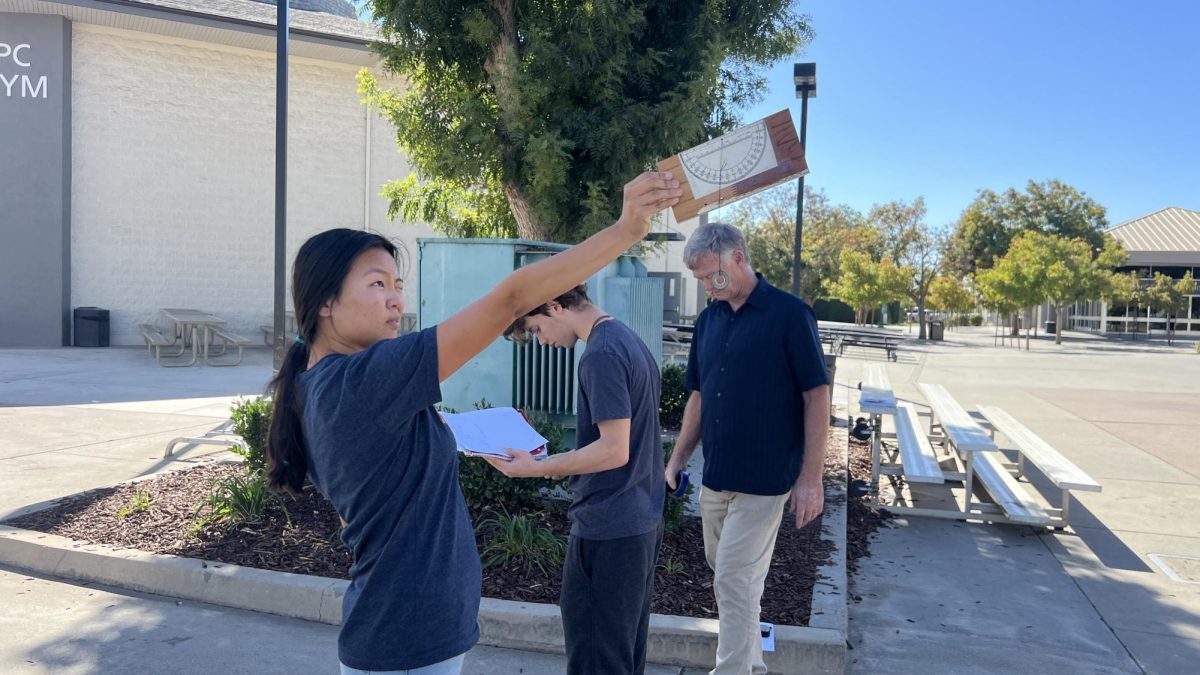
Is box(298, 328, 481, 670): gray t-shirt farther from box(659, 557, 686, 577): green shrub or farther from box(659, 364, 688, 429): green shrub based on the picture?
box(659, 364, 688, 429): green shrub

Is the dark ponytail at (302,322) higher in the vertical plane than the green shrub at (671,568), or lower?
higher

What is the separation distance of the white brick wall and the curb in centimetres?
1611

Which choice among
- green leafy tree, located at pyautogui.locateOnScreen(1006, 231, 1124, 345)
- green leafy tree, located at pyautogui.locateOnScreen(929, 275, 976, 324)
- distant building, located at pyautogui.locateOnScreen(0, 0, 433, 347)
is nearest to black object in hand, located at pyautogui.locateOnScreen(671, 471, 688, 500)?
distant building, located at pyautogui.locateOnScreen(0, 0, 433, 347)

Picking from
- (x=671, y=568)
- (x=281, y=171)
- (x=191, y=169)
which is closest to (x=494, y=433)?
(x=671, y=568)

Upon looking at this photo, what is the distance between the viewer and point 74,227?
19172mm

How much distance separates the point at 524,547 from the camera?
4.71 meters

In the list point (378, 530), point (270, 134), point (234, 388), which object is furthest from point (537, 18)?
point (270, 134)

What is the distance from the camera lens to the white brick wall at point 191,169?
63.4 feet

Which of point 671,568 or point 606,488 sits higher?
point 606,488

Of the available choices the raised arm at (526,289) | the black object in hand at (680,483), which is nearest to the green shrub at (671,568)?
the black object in hand at (680,483)

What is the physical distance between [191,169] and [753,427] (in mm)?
20142

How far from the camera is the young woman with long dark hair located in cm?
163

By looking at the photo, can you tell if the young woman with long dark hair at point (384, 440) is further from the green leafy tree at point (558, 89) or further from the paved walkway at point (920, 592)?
the green leafy tree at point (558, 89)

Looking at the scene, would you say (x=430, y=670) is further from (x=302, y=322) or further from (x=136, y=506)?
(x=136, y=506)
